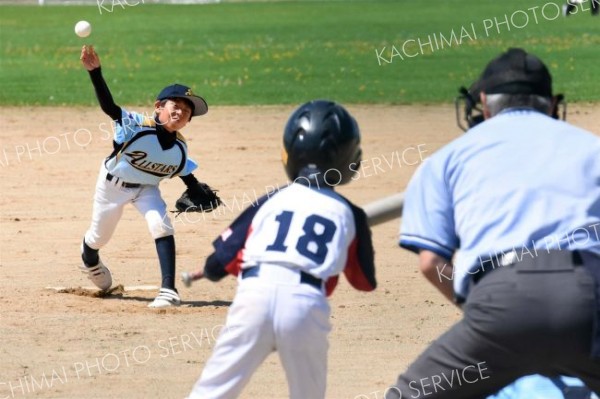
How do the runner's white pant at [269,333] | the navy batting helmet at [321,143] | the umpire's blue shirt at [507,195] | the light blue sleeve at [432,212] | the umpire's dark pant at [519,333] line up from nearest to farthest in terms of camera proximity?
the umpire's dark pant at [519,333]
the umpire's blue shirt at [507,195]
the light blue sleeve at [432,212]
the runner's white pant at [269,333]
the navy batting helmet at [321,143]

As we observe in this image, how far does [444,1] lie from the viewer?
4459cm

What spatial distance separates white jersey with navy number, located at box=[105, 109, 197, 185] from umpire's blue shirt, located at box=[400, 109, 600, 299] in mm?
4571

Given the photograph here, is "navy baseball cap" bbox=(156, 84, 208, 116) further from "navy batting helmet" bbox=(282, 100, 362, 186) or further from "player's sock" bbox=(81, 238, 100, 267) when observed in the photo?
"navy batting helmet" bbox=(282, 100, 362, 186)

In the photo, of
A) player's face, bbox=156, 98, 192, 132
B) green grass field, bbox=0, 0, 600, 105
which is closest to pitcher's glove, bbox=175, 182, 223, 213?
player's face, bbox=156, 98, 192, 132

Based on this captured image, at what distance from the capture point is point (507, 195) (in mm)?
4070

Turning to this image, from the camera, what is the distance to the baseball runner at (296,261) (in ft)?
14.7

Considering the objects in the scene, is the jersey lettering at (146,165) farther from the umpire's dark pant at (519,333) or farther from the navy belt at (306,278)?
the umpire's dark pant at (519,333)

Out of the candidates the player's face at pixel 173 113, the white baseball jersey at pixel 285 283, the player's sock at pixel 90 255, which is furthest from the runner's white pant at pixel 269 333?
the player's sock at pixel 90 255

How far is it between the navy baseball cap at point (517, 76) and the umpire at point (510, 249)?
115mm

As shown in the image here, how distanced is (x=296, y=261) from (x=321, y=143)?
0.49 meters

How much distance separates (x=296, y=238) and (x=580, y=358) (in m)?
1.15

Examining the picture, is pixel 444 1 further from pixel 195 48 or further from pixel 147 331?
pixel 147 331

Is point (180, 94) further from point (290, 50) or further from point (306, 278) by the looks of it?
point (290, 50)

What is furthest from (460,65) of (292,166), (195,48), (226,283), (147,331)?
(292,166)
